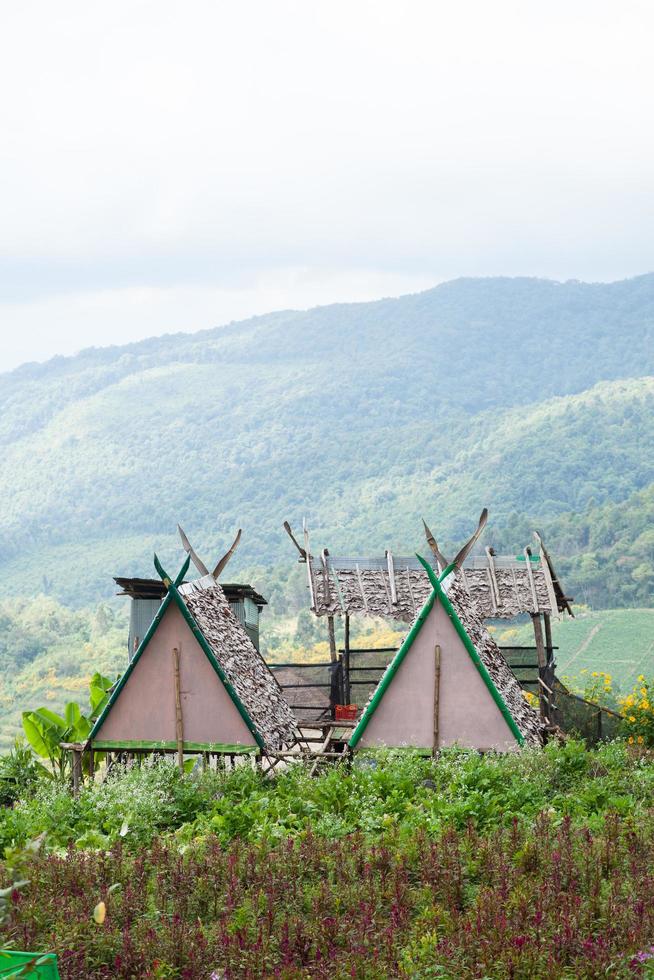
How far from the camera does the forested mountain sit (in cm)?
8988

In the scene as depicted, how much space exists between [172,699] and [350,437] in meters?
108

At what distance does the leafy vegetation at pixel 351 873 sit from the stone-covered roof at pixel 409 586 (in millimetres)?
6490

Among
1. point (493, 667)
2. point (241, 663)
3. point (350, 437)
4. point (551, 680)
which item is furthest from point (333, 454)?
point (493, 667)

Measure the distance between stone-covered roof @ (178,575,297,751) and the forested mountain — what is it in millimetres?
47204

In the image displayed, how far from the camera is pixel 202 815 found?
10188mm

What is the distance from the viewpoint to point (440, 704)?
12773 millimetres

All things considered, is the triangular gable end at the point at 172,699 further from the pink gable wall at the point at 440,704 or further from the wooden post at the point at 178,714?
the pink gable wall at the point at 440,704

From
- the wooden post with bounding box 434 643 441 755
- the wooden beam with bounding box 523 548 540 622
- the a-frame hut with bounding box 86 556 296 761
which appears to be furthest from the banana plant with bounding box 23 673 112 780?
the wooden beam with bounding box 523 548 540 622

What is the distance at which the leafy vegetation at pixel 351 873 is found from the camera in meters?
6.45

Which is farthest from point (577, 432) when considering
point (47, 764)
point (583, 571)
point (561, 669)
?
point (47, 764)

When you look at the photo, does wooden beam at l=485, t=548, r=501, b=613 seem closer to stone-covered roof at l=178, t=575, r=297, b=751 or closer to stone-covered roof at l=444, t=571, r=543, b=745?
stone-covered roof at l=444, t=571, r=543, b=745

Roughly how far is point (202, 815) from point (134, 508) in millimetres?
103456

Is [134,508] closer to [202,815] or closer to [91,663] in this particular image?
[91,663]

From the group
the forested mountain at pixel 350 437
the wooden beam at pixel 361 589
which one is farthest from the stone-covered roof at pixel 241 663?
the forested mountain at pixel 350 437
